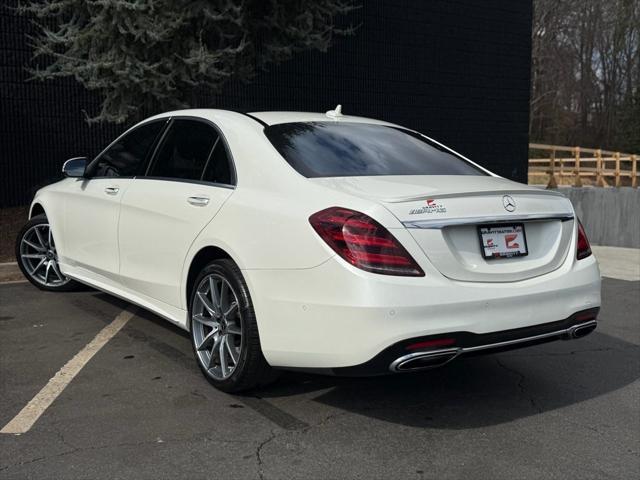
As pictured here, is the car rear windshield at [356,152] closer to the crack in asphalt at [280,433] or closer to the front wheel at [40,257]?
the crack in asphalt at [280,433]

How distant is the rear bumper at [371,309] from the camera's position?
121 inches

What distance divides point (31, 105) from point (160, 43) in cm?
355

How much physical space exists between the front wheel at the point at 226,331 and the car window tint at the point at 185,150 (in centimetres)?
75

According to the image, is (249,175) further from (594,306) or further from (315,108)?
(315,108)

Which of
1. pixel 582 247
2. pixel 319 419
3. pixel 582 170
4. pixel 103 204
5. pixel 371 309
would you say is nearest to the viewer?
pixel 371 309

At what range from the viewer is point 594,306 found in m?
3.72

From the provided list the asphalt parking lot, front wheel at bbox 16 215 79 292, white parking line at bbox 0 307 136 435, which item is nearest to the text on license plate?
the asphalt parking lot

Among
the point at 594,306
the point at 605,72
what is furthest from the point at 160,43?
the point at 605,72

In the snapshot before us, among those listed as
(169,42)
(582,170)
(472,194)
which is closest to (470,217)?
(472,194)

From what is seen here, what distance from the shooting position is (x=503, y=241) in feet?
11.3

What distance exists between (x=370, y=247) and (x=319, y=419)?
1037 millimetres

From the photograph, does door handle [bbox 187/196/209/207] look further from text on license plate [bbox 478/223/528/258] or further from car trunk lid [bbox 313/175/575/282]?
text on license plate [bbox 478/223/528/258]

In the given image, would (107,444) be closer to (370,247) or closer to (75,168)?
(370,247)

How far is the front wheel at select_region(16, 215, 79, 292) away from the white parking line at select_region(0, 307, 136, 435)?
3.52ft
